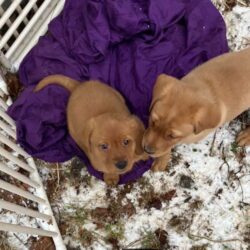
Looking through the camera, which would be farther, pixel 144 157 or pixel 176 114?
pixel 144 157

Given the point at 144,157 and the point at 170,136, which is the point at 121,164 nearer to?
the point at 170,136

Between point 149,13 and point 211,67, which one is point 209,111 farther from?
point 149,13

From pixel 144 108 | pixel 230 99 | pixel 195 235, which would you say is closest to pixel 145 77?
pixel 144 108

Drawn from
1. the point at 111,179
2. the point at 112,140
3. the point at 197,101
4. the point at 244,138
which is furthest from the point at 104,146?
the point at 244,138

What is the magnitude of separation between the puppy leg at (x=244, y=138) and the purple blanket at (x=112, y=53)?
2.22 ft

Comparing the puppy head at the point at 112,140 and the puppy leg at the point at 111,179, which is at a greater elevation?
the puppy head at the point at 112,140

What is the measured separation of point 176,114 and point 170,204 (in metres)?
1.23

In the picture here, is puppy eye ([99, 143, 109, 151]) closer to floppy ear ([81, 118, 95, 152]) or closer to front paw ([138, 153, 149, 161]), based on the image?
floppy ear ([81, 118, 95, 152])

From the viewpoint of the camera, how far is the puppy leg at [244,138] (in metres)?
3.67

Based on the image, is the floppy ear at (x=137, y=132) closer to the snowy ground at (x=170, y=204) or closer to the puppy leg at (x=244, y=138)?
the snowy ground at (x=170, y=204)

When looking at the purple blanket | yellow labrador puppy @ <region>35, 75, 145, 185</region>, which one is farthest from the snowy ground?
yellow labrador puppy @ <region>35, 75, 145, 185</region>

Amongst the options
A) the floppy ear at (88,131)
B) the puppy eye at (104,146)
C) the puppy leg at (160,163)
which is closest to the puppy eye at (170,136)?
the puppy eye at (104,146)

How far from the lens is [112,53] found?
12.5 feet

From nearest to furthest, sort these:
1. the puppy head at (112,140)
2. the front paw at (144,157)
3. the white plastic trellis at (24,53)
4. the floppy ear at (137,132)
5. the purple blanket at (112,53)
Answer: the puppy head at (112,140)
the floppy ear at (137,132)
the front paw at (144,157)
the white plastic trellis at (24,53)
the purple blanket at (112,53)
